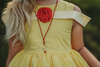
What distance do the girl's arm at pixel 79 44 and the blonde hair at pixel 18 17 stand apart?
36 cm

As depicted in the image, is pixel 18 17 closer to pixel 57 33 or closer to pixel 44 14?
pixel 44 14

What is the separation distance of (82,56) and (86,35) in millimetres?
1586

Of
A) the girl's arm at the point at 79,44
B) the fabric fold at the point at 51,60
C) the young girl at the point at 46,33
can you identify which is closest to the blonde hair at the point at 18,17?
the young girl at the point at 46,33

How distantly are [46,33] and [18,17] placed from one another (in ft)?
0.86

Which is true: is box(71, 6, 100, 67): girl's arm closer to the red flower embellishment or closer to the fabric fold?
the fabric fold

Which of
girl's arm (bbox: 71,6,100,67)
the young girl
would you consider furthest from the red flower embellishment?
girl's arm (bbox: 71,6,100,67)

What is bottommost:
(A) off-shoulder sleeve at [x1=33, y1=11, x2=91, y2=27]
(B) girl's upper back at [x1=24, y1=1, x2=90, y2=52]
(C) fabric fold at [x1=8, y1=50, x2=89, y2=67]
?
(C) fabric fold at [x1=8, y1=50, x2=89, y2=67]

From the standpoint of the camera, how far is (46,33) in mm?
1193

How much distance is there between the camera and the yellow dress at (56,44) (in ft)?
3.77

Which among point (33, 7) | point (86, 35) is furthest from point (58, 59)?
point (86, 35)

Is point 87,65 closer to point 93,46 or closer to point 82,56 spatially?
point 82,56

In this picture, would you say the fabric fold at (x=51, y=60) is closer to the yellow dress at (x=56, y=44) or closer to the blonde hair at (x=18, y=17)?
the yellow dress at (x=56, y=44)

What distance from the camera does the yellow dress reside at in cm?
115

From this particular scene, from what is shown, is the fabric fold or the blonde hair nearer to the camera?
the fabric fold
